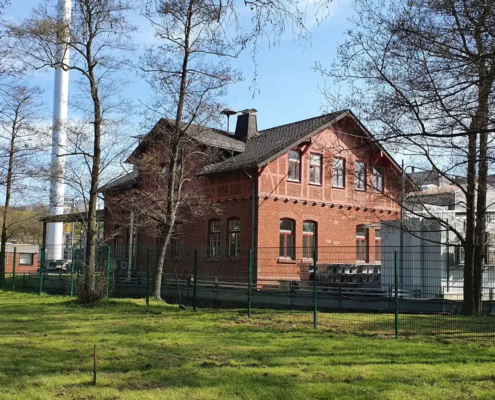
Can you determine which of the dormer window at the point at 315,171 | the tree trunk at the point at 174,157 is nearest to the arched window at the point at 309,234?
the dormer window at the point at 315,171

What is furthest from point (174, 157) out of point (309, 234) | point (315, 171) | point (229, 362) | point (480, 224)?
point (229, 362)

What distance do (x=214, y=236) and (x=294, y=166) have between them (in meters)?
5.00

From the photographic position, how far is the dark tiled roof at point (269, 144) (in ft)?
85.1

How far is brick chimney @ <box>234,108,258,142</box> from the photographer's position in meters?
31.2

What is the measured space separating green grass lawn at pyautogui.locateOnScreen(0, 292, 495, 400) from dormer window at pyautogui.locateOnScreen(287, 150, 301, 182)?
13688 millimetres

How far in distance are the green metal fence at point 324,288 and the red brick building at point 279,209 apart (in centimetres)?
14

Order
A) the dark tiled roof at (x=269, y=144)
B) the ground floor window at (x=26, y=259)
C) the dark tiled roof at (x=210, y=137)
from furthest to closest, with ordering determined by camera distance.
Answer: the ground floor window at (x=26, y=259) < the dark tiled roof at (x=269, y=144) < the dark tiled roof at (x=210, y=137)

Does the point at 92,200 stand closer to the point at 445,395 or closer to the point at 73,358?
the point at 73,358

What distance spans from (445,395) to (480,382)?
97 centimetres

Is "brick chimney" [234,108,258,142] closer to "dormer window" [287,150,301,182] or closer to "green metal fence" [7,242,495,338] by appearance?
"dormer window" [287,150,301,182]

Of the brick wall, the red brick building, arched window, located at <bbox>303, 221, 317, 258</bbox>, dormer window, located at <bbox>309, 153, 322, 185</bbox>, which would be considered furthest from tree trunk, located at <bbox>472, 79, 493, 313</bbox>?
dormer window, located at <bbox>309, 153, 322, 185</bbox>

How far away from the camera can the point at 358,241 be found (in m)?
30.2

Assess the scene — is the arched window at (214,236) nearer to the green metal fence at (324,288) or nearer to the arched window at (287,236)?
the green metal fence at (324,288)

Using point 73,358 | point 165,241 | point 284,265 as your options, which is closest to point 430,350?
point 73,358
